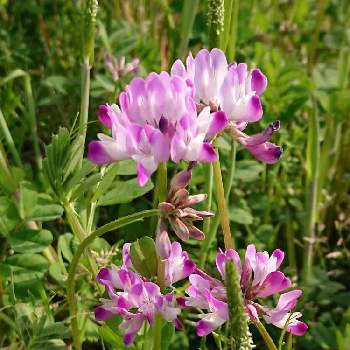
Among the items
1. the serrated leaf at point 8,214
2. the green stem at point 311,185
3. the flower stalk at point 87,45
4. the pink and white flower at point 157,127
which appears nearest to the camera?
the pink and white flower at point 157,127

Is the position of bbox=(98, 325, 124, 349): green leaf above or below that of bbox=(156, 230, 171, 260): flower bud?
below

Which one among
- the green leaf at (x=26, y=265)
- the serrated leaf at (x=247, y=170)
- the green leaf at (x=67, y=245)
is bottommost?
the green leaf at (x=26, y=265)

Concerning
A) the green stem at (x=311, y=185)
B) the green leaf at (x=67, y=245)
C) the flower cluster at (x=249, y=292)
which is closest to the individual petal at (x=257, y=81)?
the flower cluster at (x=249, y=292)

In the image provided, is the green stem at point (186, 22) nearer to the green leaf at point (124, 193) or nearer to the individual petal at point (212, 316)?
the green leaf at point (124, 193)

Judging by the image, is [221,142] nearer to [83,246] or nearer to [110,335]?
[110,335]

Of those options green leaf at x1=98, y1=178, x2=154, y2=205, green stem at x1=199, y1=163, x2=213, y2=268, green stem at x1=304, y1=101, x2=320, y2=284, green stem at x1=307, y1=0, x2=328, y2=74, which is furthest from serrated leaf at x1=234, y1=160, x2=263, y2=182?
green stem at x1=307, y1=0, x2=328, y2=74

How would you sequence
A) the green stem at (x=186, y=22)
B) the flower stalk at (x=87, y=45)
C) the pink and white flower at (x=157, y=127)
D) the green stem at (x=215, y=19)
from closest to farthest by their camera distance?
the pink and white flower at (x=157, y=127) → the green stem at (x=215, y=19) → the flower stalk at (x=87, y=45) → the green stem at (x=186, y=22)

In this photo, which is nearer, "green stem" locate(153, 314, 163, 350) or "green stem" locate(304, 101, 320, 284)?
"green stem" locate(153, 314, 163, 350)

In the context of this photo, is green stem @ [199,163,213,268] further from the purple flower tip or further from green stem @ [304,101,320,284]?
the purple flower tip

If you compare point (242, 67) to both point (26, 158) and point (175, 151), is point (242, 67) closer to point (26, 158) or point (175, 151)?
point (175, 151)
